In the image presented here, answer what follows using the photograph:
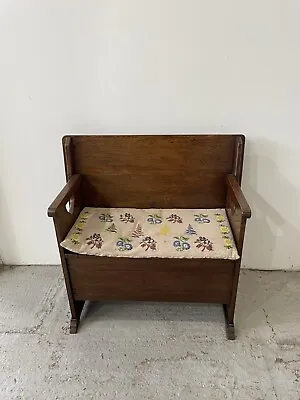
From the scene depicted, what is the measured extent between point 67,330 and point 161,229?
1.95 ft

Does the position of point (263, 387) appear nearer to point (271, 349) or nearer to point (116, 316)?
point (271, 349)

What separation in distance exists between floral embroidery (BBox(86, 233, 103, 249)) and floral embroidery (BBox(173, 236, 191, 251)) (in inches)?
11.2

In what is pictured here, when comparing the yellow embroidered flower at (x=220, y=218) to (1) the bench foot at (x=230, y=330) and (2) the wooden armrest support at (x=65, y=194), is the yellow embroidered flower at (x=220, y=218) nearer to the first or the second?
(1) the bench foot at (x=230, y=330)

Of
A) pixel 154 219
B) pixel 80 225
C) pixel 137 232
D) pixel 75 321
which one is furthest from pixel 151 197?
pixel 75 321

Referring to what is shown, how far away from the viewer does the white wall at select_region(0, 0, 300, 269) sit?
1.42 m

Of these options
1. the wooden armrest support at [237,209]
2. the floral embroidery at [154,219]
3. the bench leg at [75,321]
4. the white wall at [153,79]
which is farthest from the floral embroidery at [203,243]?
the bench leg at [75,321]

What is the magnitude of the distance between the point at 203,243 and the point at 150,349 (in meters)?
0.48

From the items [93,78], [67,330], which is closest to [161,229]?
[67,330]

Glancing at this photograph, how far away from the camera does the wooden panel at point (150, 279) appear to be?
4.58ft

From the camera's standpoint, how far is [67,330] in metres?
1.55

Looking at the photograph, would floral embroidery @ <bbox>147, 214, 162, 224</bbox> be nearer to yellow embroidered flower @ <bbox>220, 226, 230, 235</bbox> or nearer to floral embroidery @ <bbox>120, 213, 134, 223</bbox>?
floral embroidery @ <bbox>120, 213, 134, 223</bbox>

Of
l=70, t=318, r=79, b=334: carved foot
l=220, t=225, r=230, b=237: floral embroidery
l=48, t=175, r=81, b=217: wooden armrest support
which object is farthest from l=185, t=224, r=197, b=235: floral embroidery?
l=70, t=318, r=79, b=334: carved foot

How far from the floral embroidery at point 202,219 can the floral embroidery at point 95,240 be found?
0.42 m

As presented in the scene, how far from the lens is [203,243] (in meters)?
1.38
